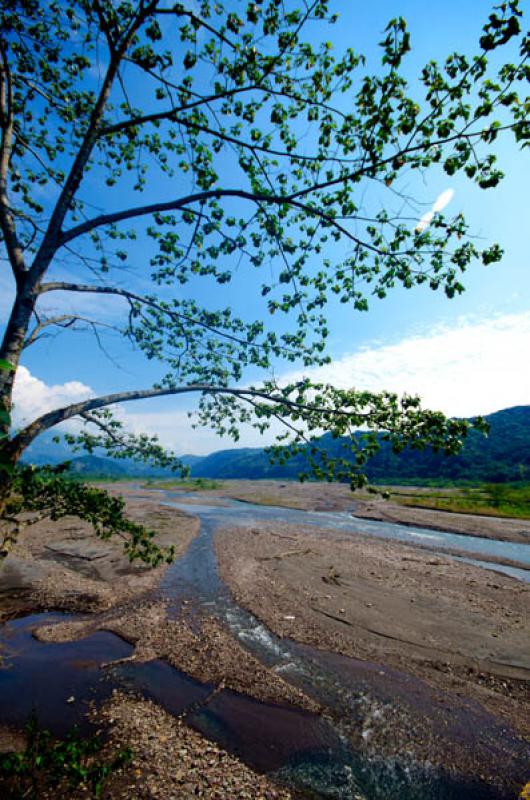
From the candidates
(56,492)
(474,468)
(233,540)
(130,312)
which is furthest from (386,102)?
(474,468)

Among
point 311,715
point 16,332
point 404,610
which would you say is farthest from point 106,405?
point 404,610

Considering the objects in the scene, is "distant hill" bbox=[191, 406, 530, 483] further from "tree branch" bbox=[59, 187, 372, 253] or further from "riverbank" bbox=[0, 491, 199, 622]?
"tree branch" bbox=[59, 187, 372, 253]

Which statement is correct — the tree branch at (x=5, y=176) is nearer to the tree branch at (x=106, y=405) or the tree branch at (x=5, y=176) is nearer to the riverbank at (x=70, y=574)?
the tree branch at (x=106, y=405)

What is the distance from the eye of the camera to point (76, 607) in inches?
581

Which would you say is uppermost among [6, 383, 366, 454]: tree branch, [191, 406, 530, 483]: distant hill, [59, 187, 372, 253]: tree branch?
[59, 187, 372, 253]: tree branch

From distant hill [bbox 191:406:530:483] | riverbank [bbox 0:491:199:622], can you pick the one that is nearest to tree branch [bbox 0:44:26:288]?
riverbank [bbox 0:491:199:622]

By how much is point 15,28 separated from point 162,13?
10.2 feet

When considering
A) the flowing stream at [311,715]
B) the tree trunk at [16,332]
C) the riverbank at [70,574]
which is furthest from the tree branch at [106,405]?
the riverbank at [70,574]

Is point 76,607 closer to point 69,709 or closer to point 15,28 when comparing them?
point 69,709

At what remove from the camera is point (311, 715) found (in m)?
9.09

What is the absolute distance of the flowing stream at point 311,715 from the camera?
745cm

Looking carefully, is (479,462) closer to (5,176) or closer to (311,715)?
(311,715)

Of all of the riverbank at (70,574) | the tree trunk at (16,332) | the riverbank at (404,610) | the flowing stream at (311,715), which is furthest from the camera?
the riverbank at (70,574)

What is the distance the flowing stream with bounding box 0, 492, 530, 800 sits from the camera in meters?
7.45
